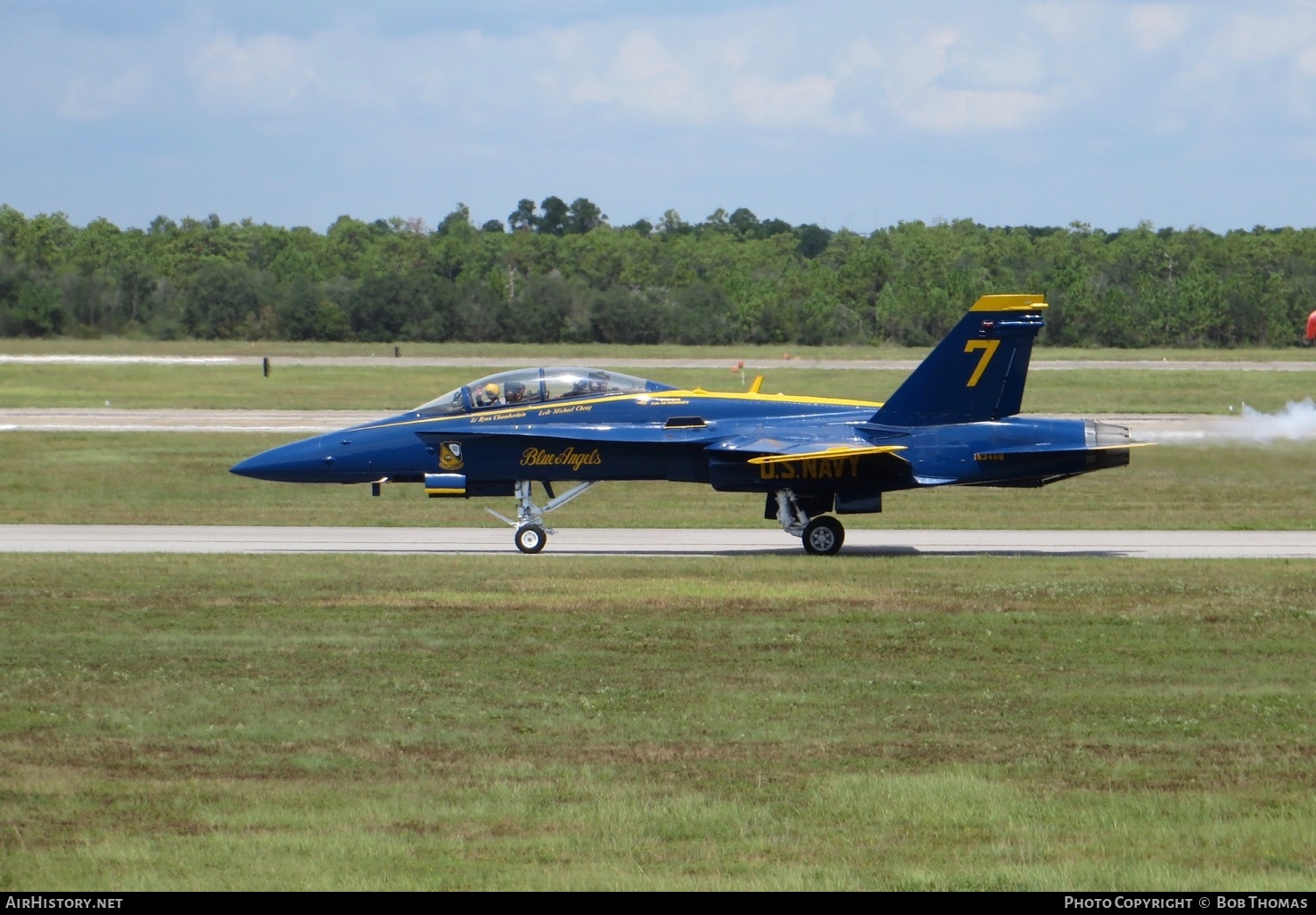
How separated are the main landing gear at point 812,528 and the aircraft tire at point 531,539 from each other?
11.4 ft

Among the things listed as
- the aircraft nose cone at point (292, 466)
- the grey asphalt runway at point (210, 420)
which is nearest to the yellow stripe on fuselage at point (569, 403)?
the aircraft nose cone at point (292, 466)

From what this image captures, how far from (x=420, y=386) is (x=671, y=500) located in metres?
30.8

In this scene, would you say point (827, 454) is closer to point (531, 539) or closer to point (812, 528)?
point (812, 528)

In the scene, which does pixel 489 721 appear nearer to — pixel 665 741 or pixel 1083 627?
pixel 665 741

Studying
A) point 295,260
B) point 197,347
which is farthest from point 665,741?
point 295,260

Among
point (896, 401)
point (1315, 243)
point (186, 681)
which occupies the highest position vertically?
point (1315, 243)

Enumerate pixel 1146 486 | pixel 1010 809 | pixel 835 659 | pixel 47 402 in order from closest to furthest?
1. pixel 1010 809
2. pixel 835 659
3. pixel 1146 486
4. pixel 47 402

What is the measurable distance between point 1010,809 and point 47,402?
1891 inches

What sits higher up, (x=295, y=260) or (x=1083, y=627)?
(x=295, y=260)

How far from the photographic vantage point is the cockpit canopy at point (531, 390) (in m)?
22.2

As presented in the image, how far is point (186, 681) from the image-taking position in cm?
1275

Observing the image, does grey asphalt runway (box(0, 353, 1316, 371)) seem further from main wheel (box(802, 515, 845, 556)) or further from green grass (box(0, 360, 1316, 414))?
main wheel (box(802, 515, 845, 556))

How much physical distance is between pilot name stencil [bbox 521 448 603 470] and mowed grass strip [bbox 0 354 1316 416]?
2598cm

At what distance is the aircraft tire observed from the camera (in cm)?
2247
